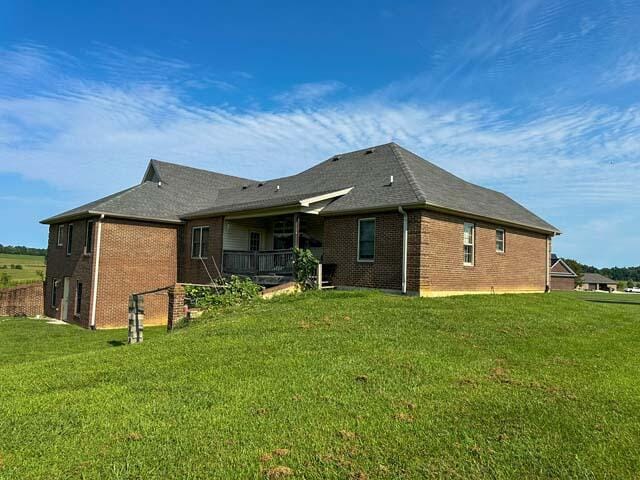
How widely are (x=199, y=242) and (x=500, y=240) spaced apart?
12.8m

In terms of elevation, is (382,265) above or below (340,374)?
above

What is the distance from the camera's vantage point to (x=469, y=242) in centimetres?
1653

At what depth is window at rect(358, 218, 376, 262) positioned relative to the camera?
1552 cm

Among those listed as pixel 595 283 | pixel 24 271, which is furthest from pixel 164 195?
pixel 595 283

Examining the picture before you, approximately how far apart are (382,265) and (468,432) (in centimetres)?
1042

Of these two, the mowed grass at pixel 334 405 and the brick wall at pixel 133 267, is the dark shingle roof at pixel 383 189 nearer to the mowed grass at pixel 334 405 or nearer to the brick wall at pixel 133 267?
the brick wall at pixel 133 267

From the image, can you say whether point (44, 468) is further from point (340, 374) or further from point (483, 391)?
point (483, 391)

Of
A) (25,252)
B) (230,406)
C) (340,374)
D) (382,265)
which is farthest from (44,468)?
(25,252)

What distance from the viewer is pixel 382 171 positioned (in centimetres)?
1789

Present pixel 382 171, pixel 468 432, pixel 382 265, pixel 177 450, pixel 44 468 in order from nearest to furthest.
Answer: pixel 44 468 < pixel 177 450 < pixel 468 432 < pixel 382 265 < pixel 382 171

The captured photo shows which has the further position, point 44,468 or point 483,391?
point 483,391

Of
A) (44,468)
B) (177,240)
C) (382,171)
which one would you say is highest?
(382,171)

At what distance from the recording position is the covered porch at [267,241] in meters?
17.3

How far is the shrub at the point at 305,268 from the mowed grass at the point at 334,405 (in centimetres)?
571
